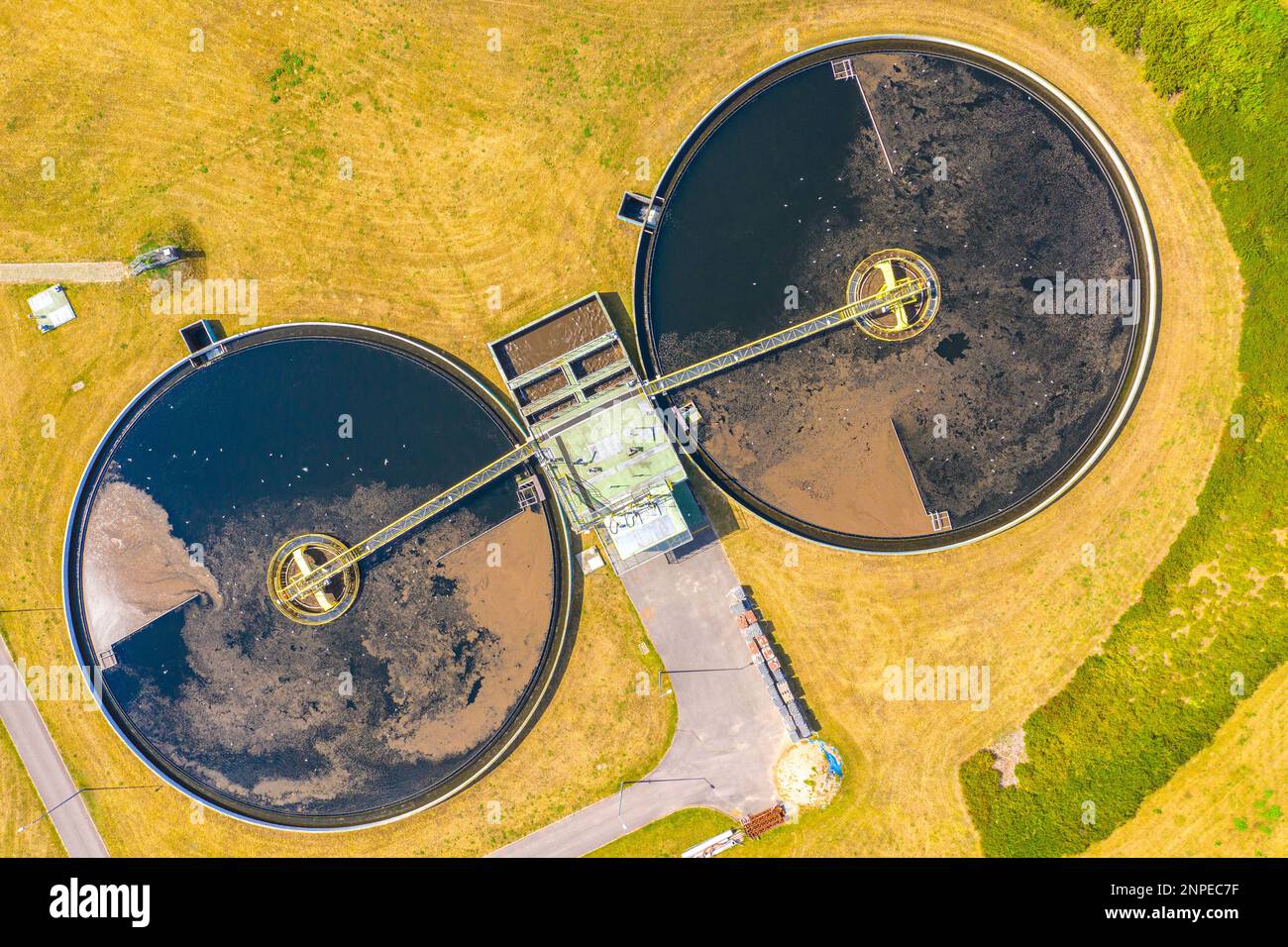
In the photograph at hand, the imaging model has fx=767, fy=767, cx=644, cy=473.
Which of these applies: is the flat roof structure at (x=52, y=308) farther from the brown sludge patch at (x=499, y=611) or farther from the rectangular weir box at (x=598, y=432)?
the brown sludge patch at (x=499, y=611)

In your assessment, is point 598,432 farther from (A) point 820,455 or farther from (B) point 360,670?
(B) point 360,670

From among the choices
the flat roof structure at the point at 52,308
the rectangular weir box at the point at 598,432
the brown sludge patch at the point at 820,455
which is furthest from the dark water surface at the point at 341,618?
the brown sludge patch at the point at 820,455

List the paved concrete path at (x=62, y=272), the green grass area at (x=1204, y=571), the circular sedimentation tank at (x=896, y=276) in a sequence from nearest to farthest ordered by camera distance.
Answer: the green grass area at (x=1204, y=571), the circular sedimentation tank at (x=896, y=276), the paved concrete path at (x=62, y=272)

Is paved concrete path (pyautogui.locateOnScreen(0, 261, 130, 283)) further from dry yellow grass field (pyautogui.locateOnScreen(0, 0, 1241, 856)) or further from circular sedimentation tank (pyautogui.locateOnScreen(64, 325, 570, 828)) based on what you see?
circular sedimentation tank (pyautogui.locateOnScreen(64, 325, 570, 828))

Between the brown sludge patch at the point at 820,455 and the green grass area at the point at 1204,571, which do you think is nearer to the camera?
the green grass area at the point at 1204,571

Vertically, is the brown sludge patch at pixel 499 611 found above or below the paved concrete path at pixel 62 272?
below
